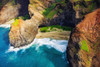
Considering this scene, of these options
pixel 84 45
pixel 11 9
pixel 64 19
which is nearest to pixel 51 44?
pixel 64 19

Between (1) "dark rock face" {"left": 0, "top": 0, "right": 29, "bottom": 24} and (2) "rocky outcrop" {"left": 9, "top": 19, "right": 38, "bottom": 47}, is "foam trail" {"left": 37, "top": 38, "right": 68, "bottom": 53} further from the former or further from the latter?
(1) "dark rock face" {"left": 0, "top": 0, "right": 29, "bottom": 24}

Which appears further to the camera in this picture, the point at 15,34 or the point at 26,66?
the point at 15,34

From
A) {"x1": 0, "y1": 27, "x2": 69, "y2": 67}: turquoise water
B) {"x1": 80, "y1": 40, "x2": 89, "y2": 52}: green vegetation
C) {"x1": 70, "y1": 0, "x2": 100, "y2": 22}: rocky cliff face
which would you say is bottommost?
{"x1": 0, "y1": 27, "x2": 69, "y2": 67}: turquoise water

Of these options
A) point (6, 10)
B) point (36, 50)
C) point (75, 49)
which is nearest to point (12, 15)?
point (6, 10)

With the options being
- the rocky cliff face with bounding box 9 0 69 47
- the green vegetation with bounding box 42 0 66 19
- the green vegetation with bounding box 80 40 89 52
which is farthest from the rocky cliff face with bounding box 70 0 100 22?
the green vegetation with bounding box 42 0 66 19

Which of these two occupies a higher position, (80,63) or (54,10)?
(54,10)

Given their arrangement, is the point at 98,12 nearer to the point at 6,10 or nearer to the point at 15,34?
the point at 15,34

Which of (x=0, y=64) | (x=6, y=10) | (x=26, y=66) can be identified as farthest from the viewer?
(x=6, y=10)
